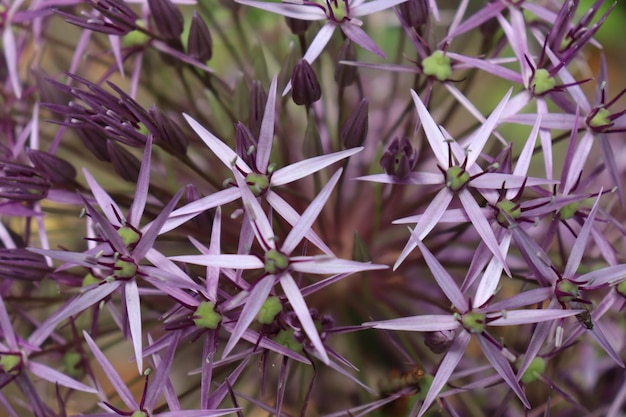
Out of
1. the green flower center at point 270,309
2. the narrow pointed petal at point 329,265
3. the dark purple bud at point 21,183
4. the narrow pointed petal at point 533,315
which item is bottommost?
the green flower center at point 270,309

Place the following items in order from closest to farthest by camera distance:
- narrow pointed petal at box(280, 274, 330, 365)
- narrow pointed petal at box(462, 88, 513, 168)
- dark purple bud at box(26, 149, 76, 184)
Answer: narrow pointed petal at box(280, 274, 330, 365) < narrow pointed petal at box(462, 88, 513, 168) < dark purple bud at box(26, 149, 76, 184)

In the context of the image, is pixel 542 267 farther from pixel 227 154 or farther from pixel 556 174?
pixel 556 174

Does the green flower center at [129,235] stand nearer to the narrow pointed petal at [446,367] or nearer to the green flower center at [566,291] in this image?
the narrow pointed petal at [446,367]

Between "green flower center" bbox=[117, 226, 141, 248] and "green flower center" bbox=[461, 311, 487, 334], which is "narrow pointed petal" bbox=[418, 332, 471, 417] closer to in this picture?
"green flower center" bbox=[461, 311, 487, 334]

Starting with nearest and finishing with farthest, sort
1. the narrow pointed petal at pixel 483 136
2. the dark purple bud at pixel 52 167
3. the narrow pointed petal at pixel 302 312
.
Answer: the narrow pointed petal at pixel 302 312, the narrow pointed petal at pixel 483 136, the dark purple bud at pixel 52 167

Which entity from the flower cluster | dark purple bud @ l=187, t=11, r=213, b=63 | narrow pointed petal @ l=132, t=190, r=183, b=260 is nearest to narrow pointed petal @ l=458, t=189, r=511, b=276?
the flower cluster

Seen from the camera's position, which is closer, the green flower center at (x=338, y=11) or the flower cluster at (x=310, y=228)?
the flower cluster at (x=310, y=228)

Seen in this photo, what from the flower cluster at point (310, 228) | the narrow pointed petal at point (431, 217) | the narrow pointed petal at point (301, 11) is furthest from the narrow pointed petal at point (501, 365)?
the narrow pointed petal at point (301, 11)
